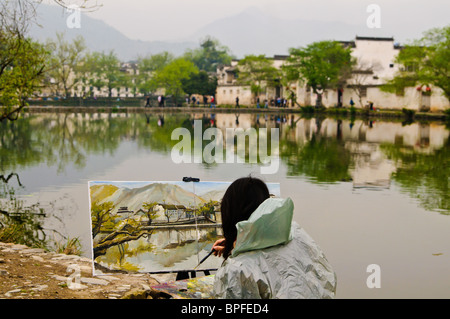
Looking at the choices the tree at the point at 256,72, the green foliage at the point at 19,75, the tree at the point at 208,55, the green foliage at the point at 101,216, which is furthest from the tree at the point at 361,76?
the tree at the point at 208,55

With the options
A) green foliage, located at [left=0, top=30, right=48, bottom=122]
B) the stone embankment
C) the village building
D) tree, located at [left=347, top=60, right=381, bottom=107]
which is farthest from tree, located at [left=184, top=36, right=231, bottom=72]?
the stone embankment

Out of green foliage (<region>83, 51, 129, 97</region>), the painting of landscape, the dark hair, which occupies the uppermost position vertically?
green foliage (<region>83, 51, 129, 97</region>)

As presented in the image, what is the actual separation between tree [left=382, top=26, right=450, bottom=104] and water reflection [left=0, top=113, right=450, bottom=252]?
941cm

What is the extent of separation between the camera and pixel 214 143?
2262cm

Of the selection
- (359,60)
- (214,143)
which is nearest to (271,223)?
(214,143)

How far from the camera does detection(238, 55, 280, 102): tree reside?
2224 inches

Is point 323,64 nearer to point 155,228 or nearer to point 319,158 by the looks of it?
point 319,158

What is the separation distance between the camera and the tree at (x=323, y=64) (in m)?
47.9

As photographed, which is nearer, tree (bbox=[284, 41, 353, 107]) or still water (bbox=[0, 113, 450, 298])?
still water (bbox=[0, 113, 450, 298])

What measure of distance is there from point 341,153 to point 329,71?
30.2 meters

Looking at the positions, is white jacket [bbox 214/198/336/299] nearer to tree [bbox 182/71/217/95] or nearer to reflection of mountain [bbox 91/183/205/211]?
reflection of mountain [bbox 91/183/205/211]

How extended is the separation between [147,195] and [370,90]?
47.4m

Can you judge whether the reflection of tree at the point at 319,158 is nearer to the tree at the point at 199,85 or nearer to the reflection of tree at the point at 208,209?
the reflection of tree at the point at 208,209

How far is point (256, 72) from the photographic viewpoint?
5747 cm
